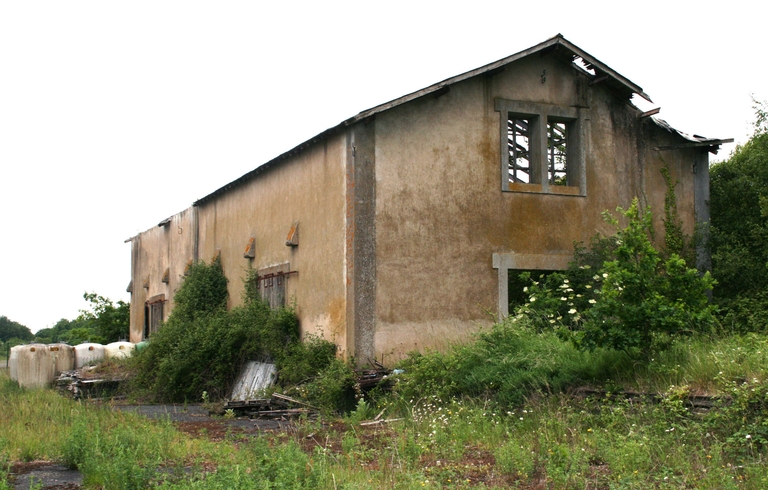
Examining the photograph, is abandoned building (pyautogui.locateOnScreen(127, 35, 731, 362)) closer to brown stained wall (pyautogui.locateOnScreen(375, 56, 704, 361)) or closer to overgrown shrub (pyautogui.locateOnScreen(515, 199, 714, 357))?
brown stained wall (pyautogui.locateOnScreen(375, 56, 704, 361))

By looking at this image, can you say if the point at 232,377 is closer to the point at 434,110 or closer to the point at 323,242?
the point at 323,242

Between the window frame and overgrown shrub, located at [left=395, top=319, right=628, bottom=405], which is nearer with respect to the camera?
overgrown shrub, located at [left=395, top=319, right=628, bottom=405]

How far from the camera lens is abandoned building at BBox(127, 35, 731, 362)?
556 inches

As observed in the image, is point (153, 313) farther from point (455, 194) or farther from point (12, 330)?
point (12, 330)

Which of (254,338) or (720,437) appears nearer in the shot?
(720,437)

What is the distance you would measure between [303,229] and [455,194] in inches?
131

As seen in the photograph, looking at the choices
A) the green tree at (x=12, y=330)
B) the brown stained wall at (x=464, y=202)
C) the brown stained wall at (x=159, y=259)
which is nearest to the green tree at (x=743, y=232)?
the brown stained wall at (x=464, y=202)

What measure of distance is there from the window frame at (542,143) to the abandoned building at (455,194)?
0.03 meters

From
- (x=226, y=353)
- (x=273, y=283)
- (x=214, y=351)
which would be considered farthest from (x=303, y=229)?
(x=214, y=351)

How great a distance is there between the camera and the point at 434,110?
14.8 metres

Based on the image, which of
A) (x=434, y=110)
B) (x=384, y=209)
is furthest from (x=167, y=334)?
(x=434, y=110)

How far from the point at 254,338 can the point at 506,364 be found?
6.97 m

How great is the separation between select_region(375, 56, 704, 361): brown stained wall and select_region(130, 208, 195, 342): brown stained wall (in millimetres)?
11022

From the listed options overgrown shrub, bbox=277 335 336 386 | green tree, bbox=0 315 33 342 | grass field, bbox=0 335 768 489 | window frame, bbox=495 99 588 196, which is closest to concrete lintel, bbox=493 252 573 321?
window frame, bbox=495 99 588 196
